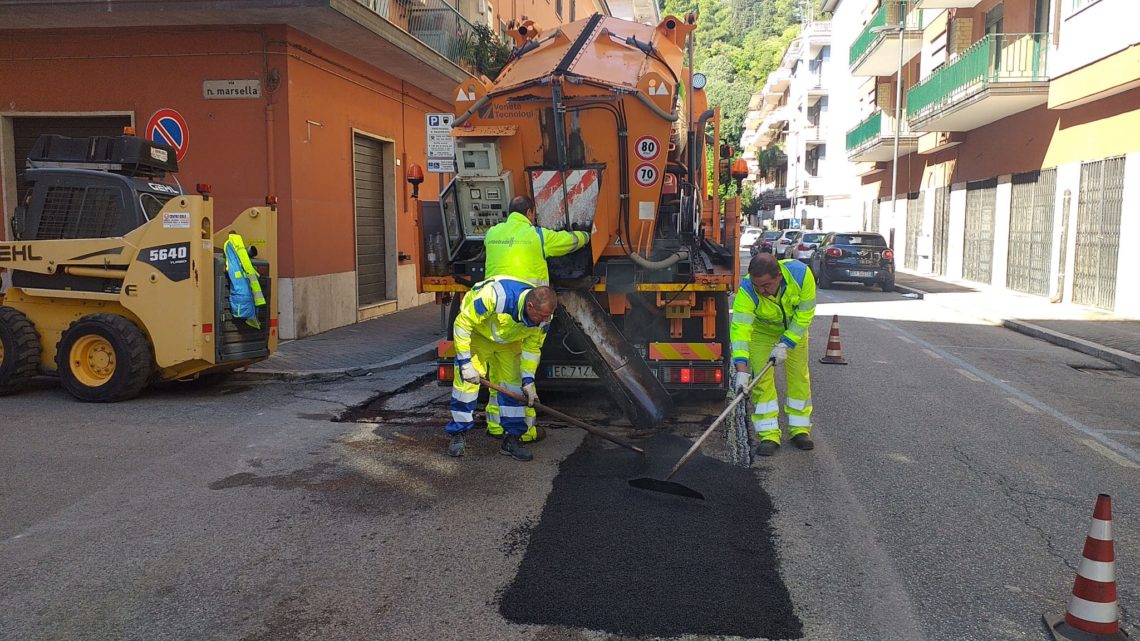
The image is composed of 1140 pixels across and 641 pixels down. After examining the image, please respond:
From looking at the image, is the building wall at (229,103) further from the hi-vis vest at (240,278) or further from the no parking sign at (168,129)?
the hi-vis vest at (240,278)

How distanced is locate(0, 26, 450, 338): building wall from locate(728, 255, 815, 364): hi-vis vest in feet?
24.4

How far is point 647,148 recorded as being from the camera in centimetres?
652

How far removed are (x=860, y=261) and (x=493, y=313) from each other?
55.7 ft

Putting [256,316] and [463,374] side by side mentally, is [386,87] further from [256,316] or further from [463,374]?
[463,374]

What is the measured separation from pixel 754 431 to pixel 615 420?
1.17 m

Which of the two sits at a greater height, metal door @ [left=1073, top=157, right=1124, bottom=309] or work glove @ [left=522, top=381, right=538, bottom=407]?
metal door @ [left=1073, top=157, right=1124, bottom=309]

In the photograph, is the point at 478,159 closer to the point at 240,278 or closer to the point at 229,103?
the point at 240,278

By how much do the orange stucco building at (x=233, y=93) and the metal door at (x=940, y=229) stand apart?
62.3ft

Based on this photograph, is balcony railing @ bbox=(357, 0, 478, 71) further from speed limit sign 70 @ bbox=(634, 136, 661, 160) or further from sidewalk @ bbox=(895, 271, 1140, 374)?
sidewalk @ bbox=(895, 271, 1140, 374)

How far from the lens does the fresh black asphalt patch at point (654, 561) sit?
Answer: 342cm

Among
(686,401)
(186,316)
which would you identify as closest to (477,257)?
(686,401)

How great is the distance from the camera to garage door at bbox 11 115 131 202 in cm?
1190

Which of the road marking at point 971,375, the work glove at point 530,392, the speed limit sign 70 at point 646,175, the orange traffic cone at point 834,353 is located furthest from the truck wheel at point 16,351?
the road marking at point 971,375

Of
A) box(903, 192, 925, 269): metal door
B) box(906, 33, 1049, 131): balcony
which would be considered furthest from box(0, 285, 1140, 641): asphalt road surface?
box(903, 192, 925, 269): metal door
